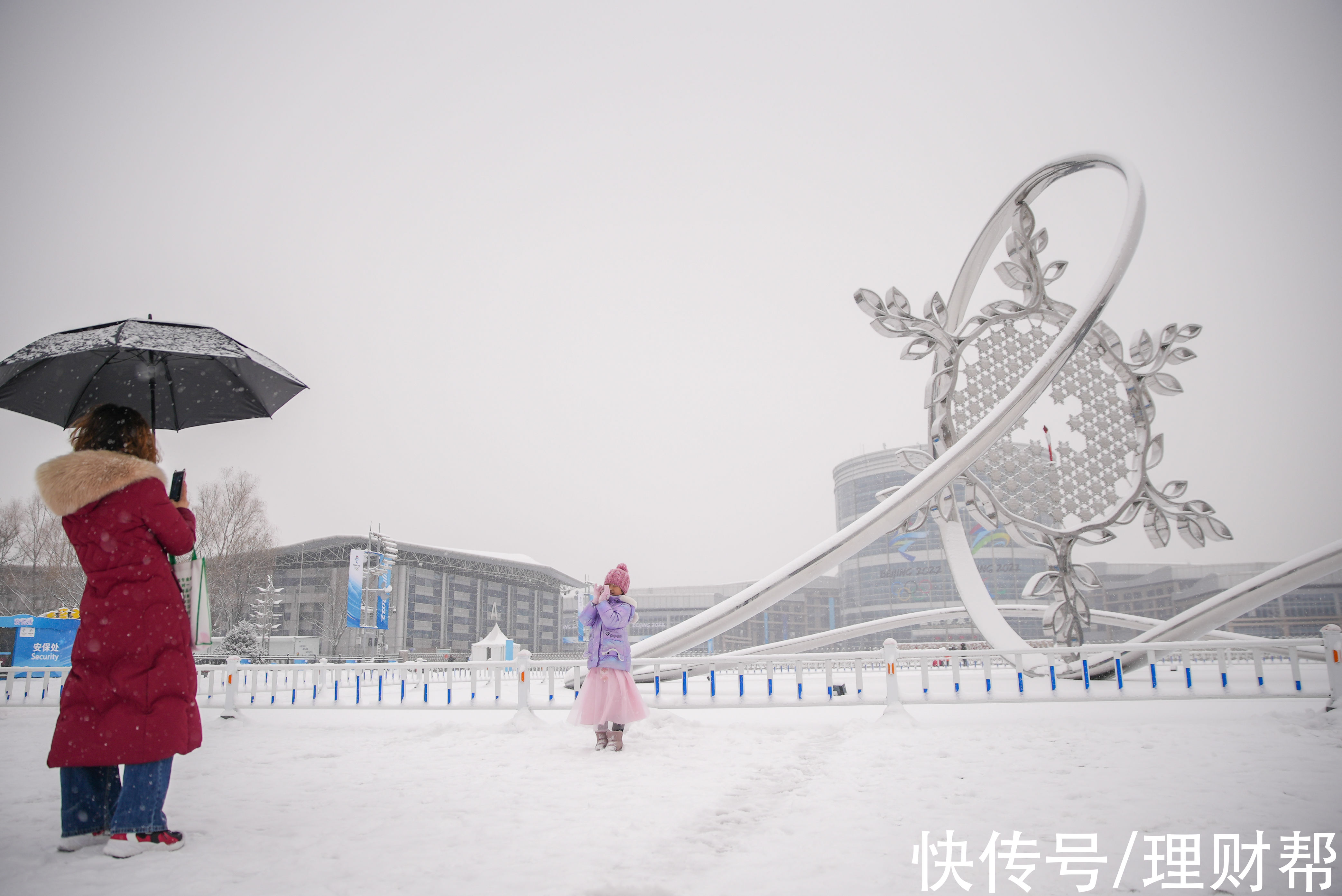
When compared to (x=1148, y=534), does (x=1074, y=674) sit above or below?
below

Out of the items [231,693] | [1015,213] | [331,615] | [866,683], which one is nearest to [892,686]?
[866,683]

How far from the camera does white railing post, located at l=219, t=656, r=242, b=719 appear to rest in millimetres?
8672

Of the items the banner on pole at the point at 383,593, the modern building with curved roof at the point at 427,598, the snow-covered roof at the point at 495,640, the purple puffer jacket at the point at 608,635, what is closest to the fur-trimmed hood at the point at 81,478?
the purple puffer jacket at the point at 608,635

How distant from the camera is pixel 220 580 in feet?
89.5

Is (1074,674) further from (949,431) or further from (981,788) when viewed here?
(981,788)

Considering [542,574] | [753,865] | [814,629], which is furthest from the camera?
[814,629]

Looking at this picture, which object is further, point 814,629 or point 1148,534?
point 814,629

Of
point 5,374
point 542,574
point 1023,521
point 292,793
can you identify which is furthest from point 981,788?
point 542,574

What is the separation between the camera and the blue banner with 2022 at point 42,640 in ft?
54.1

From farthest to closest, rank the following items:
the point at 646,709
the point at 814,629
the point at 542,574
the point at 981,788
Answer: the point at 814,629 < the point at 542,574 < the point at 646,709 < the point at 981,788

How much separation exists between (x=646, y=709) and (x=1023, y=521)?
772 cm

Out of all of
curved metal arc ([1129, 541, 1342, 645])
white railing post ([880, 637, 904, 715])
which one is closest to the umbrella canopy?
white railing post ([880, 637, 904, 715])

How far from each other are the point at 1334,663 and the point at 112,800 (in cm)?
925

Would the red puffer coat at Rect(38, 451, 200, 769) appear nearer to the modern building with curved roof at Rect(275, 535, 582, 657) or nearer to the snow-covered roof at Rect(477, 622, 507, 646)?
the snow-covered roof at Rect(477, 622, 507, 646)
